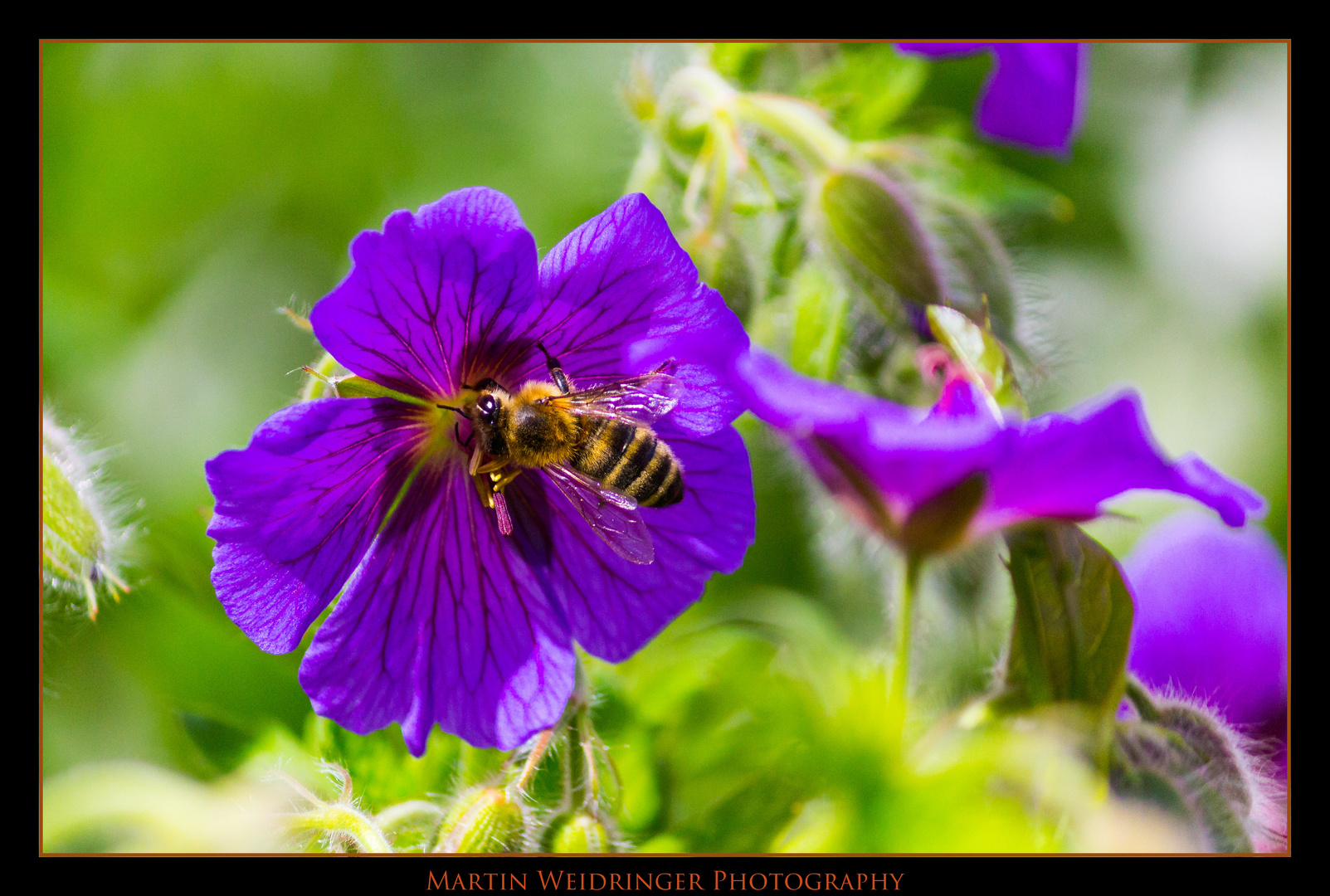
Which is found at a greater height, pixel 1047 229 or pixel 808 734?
pixel 1047 229

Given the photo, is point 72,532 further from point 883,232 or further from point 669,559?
point 883,232

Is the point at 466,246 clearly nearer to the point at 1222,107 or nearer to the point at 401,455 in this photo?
the point at 401,455

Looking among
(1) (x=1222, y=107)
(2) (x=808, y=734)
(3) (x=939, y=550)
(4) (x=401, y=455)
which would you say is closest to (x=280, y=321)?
(4) (x=401, y=455)

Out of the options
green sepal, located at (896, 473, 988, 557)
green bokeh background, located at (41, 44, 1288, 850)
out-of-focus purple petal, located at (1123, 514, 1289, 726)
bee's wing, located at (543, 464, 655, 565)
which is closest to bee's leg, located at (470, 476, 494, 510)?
bee's wing, located at (543, 464, 655, 565)

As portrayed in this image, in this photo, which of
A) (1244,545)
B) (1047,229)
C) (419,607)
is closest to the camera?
(419,607)

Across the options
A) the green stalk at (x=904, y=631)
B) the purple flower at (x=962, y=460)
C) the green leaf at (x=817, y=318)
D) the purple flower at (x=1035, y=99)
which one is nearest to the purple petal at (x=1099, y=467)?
the purple flower at (x=962, y=460)

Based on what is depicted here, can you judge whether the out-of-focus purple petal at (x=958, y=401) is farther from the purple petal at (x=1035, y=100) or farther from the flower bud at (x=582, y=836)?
the purple petal at (x=1035, y=100)
